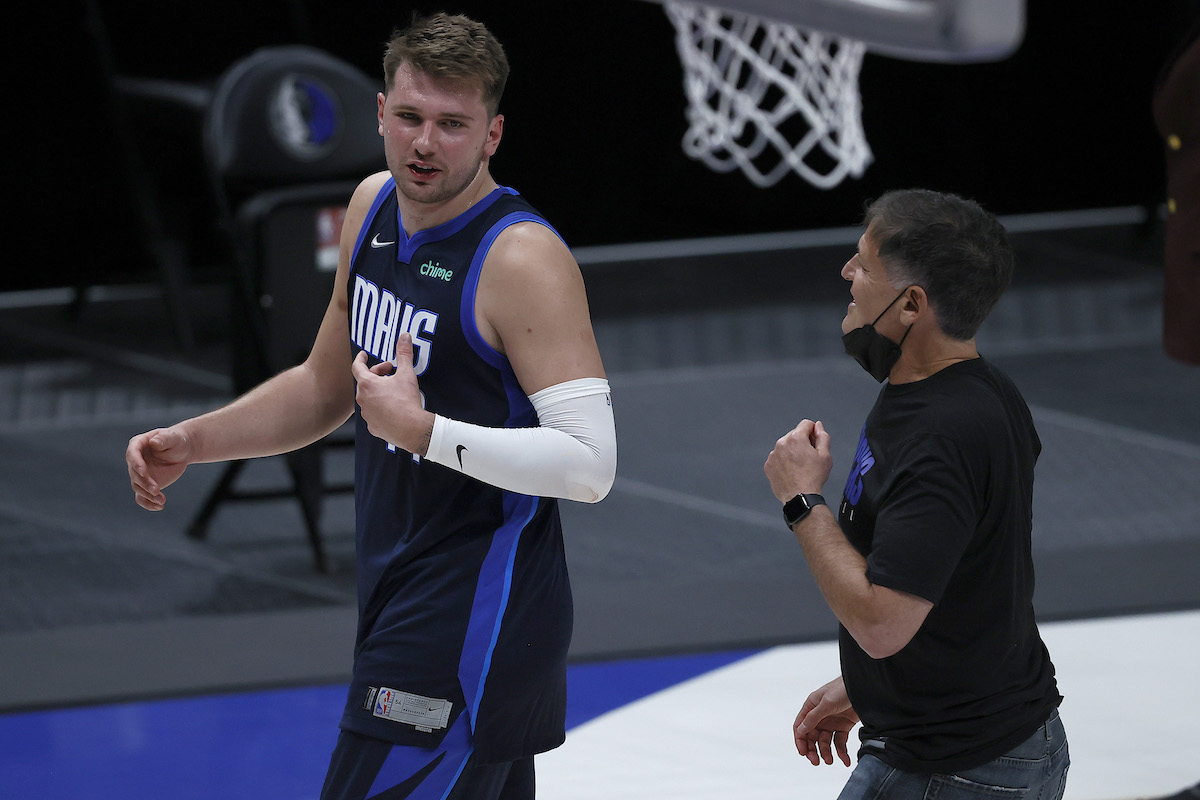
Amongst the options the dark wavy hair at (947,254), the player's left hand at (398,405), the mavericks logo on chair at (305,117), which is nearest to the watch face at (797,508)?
the dark wavy hair at (947,254)

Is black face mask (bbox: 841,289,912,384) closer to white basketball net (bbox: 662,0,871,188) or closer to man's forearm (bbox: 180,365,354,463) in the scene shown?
man's forearm (bbox: 180,365,354,463)

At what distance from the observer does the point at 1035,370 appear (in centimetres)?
814

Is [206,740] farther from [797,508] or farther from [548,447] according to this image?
[797,508]

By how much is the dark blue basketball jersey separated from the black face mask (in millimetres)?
558

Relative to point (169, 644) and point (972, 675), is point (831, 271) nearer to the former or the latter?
point (169, 644)

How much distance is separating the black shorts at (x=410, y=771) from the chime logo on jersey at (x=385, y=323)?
2.05ft

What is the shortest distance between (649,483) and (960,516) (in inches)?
170

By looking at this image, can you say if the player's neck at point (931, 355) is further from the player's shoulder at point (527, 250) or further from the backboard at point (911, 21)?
the backboard at point (911, 21)

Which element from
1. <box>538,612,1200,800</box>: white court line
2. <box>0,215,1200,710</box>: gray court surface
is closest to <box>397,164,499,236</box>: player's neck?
<box>538,612,1200,800</box>: white court line

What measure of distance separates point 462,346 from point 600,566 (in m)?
3.24

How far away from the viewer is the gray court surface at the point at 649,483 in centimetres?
501

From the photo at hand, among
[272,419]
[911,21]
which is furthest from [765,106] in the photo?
[272,419]

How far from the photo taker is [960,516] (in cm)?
225

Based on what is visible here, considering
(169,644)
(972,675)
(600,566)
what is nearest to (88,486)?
(169,644)
